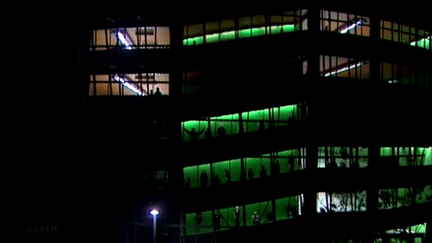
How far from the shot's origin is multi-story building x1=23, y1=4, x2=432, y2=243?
997 inches

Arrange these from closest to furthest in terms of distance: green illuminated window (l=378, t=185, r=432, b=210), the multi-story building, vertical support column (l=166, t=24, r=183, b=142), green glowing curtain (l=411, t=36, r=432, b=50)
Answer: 1. the multi-story building
2. vertical support column (l=166, t=24, r=183, b=142)
3. green illuminated window (l=378, t=185, r=432, b=210)
4. green glowing curtain (l=411, t=36, r=432, b=50)

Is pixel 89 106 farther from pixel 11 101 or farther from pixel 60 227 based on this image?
pixel 60 227

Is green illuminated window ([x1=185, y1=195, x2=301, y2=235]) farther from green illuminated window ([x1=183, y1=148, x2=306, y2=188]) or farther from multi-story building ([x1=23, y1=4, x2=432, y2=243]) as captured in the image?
green illuminated window ([x1=183, y1=148, x2=306, y2=188])

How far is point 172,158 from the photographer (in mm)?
25219

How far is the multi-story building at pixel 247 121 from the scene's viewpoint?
25.3 meters

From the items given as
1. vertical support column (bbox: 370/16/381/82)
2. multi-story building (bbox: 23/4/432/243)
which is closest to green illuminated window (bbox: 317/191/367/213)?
multi-story building (bbox: 23/4/432/243)

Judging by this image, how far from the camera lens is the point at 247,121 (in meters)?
27.1

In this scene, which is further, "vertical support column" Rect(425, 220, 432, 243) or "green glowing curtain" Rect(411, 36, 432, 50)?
"green glowing curtain" Rect(411, 36, 432, 50)

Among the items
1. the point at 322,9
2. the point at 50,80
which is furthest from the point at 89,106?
the point at 322,9

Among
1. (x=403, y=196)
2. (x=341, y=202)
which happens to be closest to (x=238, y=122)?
(x=341, y=202)

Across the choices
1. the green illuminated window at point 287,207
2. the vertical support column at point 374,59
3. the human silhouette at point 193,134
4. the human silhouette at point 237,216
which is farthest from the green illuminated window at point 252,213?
the vertical support column at point 374,59

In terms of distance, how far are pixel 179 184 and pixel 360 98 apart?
11.5 metres

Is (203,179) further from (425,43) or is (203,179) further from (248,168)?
(425,43)

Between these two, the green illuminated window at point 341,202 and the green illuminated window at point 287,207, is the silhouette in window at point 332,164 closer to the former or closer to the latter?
the green illuminated window at point 341,202
